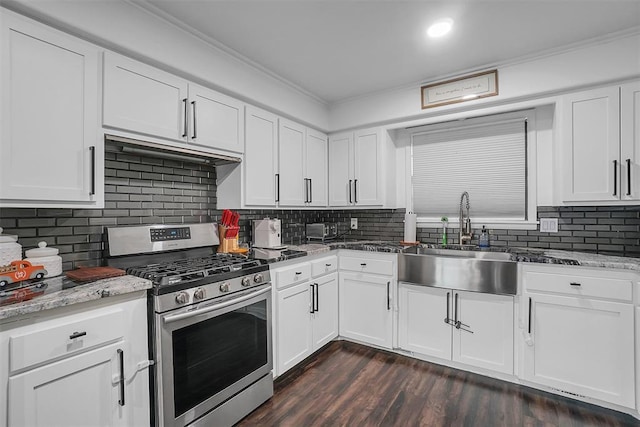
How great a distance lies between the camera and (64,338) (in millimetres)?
1310

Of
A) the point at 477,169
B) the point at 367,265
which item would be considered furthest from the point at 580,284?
the point at 367,265

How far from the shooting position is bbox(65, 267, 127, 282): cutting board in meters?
1.57

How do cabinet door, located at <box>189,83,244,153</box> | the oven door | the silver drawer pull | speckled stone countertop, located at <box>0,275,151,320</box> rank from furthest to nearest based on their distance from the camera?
cabinet door, located at <box>189,83,244,153</box> < the oven door < the silver drawer pull < speckled stone countertop, located at <box>0,275,151,320</box>

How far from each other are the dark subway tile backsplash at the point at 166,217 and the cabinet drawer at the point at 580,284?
584mm

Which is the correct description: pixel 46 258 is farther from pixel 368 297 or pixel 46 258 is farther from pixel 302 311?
pixel 368 297

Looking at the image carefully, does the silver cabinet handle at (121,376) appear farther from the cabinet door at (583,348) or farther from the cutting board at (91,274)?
the cabinet door at (583,348)

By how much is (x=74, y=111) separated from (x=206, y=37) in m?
1.01

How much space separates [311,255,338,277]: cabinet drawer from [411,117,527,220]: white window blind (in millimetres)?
1092

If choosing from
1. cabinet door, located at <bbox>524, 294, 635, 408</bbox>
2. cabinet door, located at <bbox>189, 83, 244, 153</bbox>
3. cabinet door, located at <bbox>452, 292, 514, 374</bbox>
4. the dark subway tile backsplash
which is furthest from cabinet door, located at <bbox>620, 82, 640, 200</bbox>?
cabinet door, located at <bbox>189, 83, 244, 153</bbox>

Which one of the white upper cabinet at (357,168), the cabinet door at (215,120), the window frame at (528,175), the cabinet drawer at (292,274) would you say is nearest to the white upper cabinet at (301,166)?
the white upper cabinet at (357,168)

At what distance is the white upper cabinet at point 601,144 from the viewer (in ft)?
7.19

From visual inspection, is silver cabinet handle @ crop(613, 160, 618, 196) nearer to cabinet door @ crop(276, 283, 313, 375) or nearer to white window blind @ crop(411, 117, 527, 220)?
white window blind @ crop(411, 117, 527, 220)

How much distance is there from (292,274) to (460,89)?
217 cm

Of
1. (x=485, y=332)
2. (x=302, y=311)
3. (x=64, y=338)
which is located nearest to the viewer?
(x=64, y=338)
